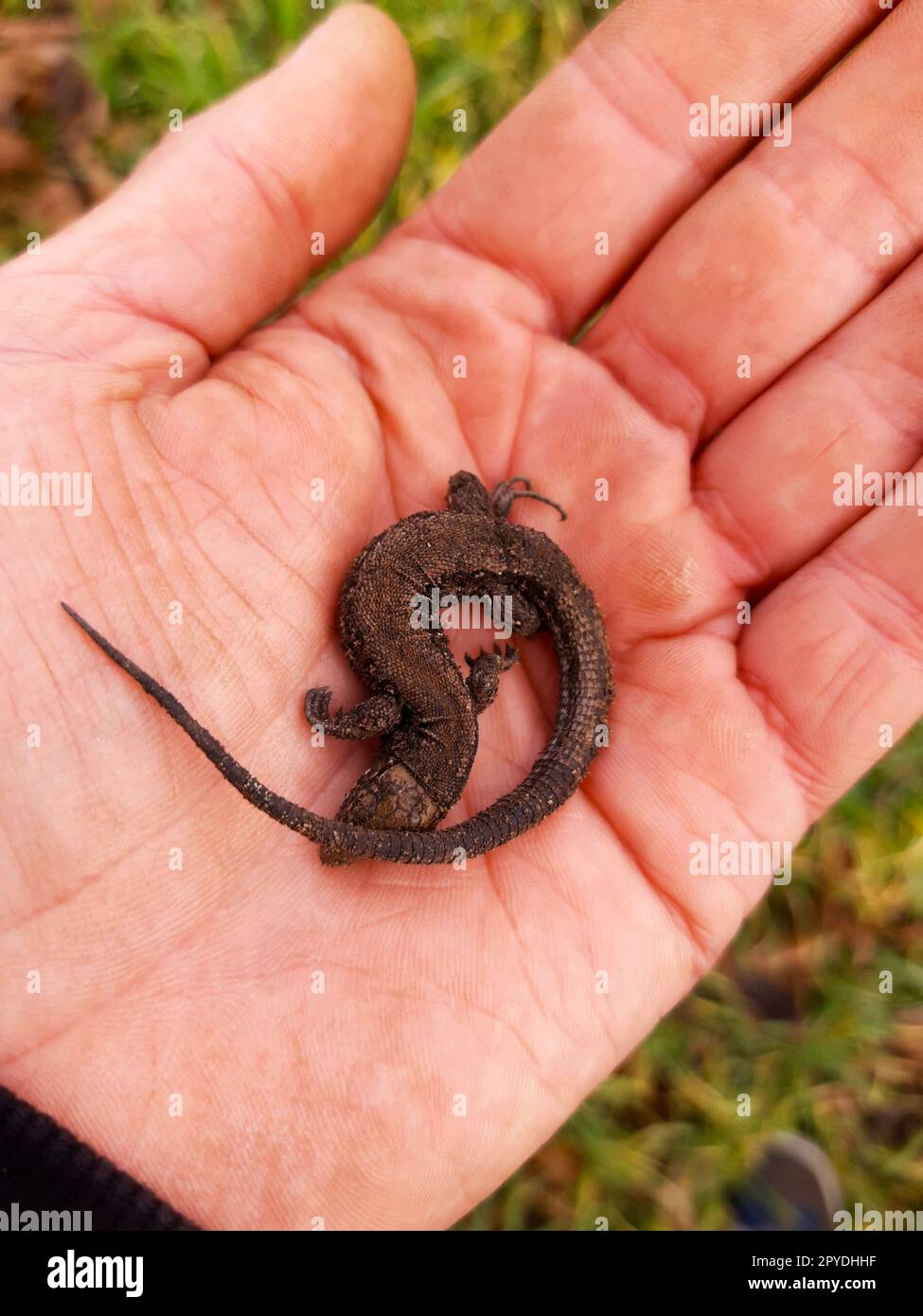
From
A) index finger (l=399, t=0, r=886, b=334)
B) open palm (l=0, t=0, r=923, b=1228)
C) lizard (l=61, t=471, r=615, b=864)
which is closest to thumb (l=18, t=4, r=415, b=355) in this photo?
open palm (l=0, t=0, r=923, b=1228)

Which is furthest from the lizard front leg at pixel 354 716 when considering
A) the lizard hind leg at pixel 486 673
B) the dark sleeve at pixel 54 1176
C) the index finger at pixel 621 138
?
the index finger at pixel 621 138

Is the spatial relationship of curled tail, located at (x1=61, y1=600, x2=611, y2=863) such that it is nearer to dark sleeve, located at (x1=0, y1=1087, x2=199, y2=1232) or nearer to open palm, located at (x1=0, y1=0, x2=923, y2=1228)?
open palm, located at (x1=0, y1=0, x2=923, y2=1228)

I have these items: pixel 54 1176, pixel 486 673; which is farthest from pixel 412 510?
pixel 54 1176

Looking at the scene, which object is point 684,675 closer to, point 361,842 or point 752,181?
point 361,842

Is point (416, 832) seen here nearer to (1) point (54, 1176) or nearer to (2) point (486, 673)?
(2) point (486, 673)

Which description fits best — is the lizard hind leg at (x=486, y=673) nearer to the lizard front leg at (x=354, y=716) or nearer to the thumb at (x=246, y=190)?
the lizard front leg at (x=354, y=716)
